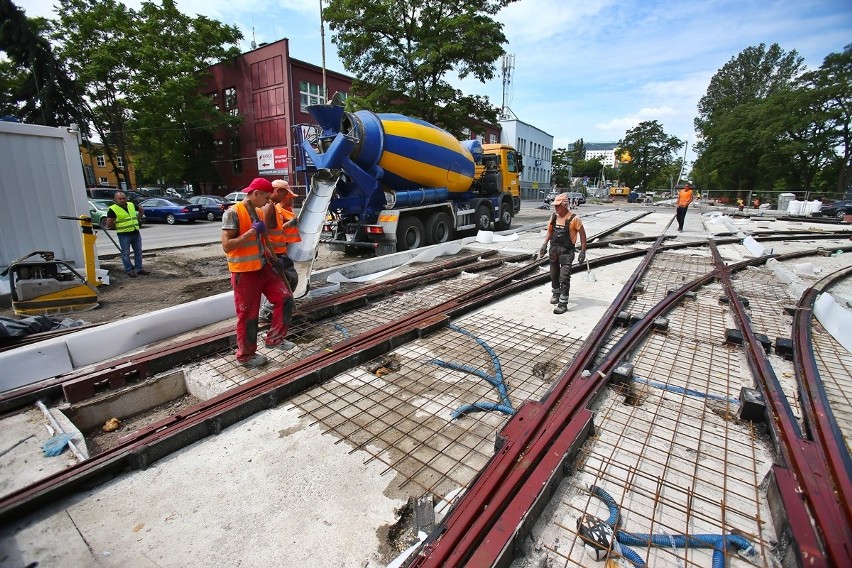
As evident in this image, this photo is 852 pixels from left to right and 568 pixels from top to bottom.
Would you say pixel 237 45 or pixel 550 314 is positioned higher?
pixel 237 45

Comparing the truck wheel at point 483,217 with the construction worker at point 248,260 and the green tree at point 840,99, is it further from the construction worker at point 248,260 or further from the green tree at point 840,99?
the green tree at point 840,99

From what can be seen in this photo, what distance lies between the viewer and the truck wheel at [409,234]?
31.6ft

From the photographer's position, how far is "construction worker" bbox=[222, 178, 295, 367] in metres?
3.71

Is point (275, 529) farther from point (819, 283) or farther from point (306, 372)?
point (819, 283)

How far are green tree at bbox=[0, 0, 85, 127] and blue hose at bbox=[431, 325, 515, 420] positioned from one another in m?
32.0

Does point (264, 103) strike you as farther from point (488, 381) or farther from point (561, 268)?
point (488, 381)

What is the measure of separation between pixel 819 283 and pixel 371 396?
8.06 m

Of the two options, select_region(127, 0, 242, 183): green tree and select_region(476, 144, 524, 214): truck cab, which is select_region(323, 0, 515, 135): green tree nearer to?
select_region(476, 144, 524, 214): truck cab

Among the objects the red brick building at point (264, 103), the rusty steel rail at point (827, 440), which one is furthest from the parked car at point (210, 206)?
the rusty steel rail at point (827, 440)

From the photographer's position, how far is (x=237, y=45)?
29359mm

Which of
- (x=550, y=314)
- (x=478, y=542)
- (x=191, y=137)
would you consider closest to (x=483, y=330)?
(x=550, y=314)

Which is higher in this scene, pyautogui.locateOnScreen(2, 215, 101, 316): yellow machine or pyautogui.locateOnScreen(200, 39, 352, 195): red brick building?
pyautogui.locateOnScreen(200, 39, 352, 195): red brick building

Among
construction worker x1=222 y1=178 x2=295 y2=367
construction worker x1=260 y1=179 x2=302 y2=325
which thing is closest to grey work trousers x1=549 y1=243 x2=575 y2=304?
construction worker x1=260 y1=179 x2=302 y2=325

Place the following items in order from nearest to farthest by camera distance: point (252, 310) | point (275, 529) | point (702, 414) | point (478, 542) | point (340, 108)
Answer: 1. point (478, 542)
2. point (275, 529)
3. point (702, 414)
4. point (252, 310)
5. point (340, 108)
